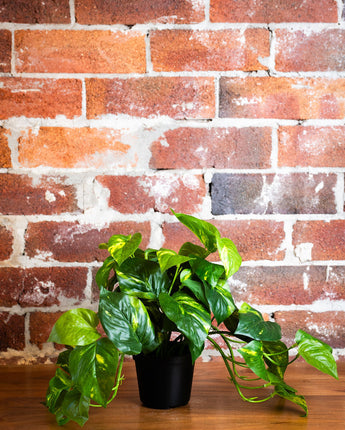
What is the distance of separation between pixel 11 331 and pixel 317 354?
0.73 metres

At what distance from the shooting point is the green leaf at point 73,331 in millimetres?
695

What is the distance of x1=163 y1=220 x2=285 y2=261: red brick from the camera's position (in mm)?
1122

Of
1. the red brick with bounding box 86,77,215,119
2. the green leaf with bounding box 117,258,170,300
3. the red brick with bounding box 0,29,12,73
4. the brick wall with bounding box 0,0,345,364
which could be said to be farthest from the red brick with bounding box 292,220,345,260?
the red brick with bounding box 0,29,12,73

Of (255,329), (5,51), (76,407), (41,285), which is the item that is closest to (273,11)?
(5,51)

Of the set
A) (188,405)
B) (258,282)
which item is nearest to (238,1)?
(258,282)

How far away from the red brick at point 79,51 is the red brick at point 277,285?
0.58 metres

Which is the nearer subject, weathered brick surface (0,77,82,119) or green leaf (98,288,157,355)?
green leaf (98,288,157,355)

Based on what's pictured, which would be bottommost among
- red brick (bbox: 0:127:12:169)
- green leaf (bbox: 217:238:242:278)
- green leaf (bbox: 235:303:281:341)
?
green leaf (bbox: 235:303:281:341)

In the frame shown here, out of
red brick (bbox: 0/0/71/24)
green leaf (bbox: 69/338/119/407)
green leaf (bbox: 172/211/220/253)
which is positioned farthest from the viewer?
red brick (bbox: 0/0/71/24)

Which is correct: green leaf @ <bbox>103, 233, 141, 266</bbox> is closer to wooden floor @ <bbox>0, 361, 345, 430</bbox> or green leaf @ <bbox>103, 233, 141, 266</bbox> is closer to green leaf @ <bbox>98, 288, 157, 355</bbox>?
green leaf @ <bbox>98, 288, 157, 355</bbox>

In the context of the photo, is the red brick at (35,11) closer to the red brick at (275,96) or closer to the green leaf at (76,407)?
the red brick at (275,96)

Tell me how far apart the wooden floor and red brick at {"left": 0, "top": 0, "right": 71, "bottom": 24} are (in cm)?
85

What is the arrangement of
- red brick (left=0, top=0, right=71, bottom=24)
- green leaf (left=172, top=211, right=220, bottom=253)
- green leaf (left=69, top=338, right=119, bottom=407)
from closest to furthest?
green leaf (left=69, top=338, right=119, bottom=407) < green leaf (left=172, top=211, right=220, bottom=253) < red brick (left=0, top=0, right=71, bottom=24)

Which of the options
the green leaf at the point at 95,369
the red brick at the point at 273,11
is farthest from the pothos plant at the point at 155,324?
the red brick at the point at 273,11
